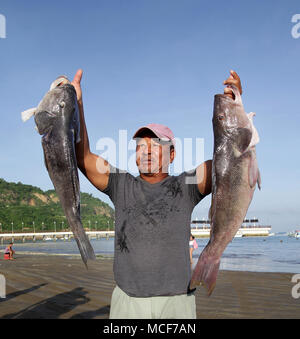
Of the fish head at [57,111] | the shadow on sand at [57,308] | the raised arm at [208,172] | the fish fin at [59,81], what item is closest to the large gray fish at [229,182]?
the raised arm at [208,172]

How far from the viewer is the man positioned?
2.51 m

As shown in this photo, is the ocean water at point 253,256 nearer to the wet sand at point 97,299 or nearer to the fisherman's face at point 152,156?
the wet sand at point 97,299

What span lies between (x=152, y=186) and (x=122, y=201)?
27 cm

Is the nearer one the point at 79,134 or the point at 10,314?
the point at 79,134

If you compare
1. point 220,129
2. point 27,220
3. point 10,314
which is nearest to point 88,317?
point 10,314

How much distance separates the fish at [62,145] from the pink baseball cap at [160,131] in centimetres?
55

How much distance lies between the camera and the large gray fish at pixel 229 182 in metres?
2.47

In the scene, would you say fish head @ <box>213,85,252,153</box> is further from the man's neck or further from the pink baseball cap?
the man's neck

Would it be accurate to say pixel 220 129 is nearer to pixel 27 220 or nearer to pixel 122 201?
pixel 122 201

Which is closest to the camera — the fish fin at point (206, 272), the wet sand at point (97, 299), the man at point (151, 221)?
the fish fin at point (206, 272)

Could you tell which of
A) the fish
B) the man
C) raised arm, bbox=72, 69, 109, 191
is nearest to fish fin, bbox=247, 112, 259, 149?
the man

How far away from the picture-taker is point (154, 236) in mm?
2566

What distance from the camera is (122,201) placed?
2.74m

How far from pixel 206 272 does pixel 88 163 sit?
51.0 inches
